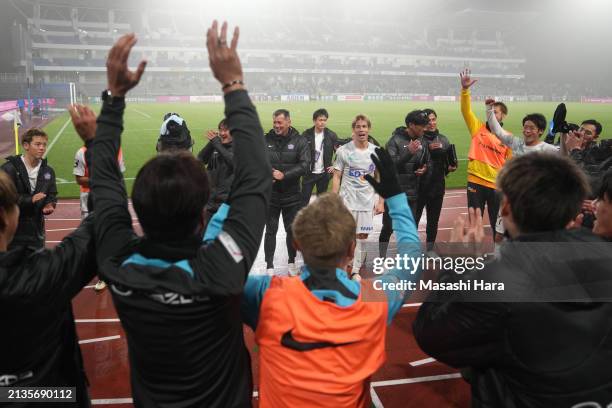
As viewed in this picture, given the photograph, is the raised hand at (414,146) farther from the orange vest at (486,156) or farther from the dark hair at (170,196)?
the dark hair at (170,196)

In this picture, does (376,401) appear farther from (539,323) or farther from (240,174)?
(240,174)

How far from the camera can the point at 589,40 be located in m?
65.1

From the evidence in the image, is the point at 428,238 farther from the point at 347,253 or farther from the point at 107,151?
the point at 107,151

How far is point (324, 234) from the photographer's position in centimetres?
169

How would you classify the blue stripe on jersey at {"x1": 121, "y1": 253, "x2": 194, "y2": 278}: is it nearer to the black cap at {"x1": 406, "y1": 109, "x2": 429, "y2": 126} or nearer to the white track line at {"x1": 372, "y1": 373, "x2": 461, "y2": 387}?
the white track line at {"x1": 372, "y1": 373, "x2": 461, "y2": 387}

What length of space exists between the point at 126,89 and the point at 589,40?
257 feet

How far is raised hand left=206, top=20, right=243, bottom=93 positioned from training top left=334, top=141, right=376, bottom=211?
469cm

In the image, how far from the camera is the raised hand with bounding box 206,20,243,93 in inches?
60.5

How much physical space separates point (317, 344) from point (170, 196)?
0.70 m

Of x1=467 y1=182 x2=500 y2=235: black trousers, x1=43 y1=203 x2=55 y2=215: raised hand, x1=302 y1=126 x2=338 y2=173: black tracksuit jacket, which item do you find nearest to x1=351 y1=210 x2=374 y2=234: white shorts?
x1=467 y1=182 x2=500 y2=235: black trousers

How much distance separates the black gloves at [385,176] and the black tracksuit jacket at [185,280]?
1.65 feet

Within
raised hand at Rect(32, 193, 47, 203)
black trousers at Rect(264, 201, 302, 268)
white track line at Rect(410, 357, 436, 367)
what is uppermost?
raised hand at Rect(32, 193, 47, 203)

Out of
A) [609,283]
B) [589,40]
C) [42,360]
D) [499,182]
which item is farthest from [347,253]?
[589,40]

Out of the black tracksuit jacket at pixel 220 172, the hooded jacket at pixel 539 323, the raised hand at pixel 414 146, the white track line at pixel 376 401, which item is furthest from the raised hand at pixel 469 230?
the raised hand at pixel 414 146
